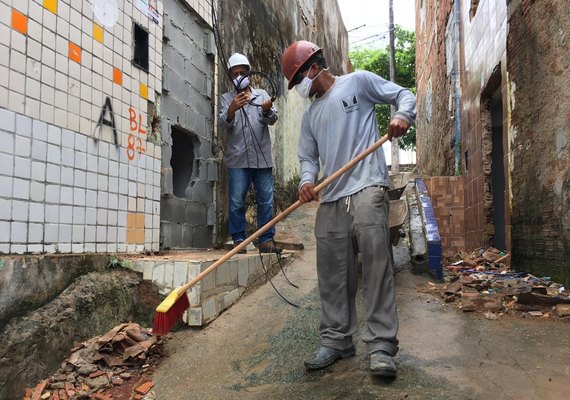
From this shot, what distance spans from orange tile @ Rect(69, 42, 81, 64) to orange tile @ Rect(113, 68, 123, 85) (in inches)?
14.8

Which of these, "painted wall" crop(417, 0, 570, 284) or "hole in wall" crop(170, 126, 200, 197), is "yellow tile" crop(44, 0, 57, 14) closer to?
"hole in wall" crop(170, 126, 200, 197)

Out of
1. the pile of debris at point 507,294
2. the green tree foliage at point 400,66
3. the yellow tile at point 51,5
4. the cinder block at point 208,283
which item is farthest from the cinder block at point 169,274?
the green tree foliage at point 400,66

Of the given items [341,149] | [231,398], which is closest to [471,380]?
[231,398]

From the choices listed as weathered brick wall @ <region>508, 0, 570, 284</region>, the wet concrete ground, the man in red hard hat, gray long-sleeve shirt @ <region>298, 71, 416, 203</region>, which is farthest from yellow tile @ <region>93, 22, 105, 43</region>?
weathered brick wall @ <region>508, 0, 570, 284</region>

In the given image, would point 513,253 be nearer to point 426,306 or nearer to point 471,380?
point 426,306

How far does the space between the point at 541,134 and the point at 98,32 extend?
3.73 meters

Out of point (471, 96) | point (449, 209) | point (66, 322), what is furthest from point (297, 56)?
point (471, 96)

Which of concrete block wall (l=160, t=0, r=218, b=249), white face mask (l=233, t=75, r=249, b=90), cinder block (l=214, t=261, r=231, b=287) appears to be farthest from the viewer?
white face mask (l=233, t=75, r=249, b=90)

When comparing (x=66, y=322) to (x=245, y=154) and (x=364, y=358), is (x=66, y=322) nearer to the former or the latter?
(x=364, y=358)

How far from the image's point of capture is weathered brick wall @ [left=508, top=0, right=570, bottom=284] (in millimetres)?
3812

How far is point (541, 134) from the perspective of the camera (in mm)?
4207

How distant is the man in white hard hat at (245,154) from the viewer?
454 cm

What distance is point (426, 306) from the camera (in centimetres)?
379

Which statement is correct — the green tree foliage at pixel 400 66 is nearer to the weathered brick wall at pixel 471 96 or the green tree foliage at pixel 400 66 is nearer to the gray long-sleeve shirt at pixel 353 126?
the weathered brick wall at pixel 471 96
